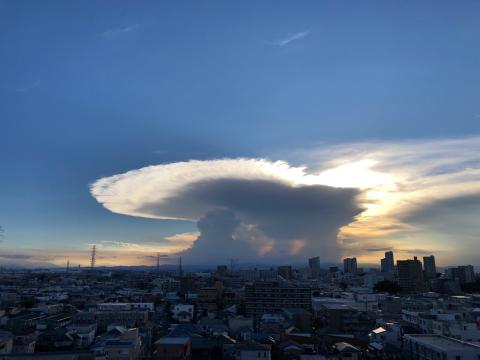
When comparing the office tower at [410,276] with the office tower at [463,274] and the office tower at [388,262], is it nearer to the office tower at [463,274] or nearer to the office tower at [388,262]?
the office tower at [463,274]

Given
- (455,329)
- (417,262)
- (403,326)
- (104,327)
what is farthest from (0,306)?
(417,262)

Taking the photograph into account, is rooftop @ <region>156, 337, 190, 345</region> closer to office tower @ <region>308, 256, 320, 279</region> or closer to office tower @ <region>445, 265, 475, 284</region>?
office tower @ <region>445, 265, 475, 284</region>

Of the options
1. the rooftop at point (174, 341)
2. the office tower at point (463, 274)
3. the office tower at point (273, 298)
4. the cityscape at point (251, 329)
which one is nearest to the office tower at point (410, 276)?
the office tower at point (463, 274)

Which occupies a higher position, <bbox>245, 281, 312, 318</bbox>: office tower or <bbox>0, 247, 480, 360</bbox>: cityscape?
<bbox>245, 281, 312, 318</bbox>: office tower

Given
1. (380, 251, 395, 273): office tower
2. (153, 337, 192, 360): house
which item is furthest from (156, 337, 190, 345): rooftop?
(380, 251, 395, 273): office tower

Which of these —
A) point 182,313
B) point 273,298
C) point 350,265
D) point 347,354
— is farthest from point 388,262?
point 347,354
